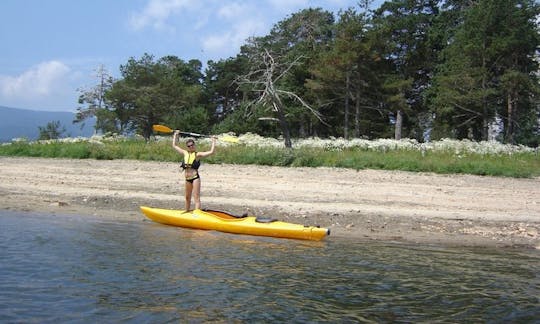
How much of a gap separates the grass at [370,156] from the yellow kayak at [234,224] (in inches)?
298

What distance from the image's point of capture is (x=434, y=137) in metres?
37.8

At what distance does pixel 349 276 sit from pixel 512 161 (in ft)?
46.1

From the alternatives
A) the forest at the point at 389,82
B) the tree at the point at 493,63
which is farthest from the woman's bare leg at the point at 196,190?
the tree at the point at 493,63

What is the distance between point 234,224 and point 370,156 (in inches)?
373

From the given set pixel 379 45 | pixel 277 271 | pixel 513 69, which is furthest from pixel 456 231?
pixel 379 45

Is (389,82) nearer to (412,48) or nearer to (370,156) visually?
(412,48)

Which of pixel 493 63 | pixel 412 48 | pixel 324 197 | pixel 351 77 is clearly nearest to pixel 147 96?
pixel 351 77

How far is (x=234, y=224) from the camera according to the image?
1086 cm

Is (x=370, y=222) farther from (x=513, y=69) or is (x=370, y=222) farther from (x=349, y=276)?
(x=513, y=69)

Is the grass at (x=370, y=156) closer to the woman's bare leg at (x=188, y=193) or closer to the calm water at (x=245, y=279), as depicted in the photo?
the woman's bare leg at (x=188, y=193)

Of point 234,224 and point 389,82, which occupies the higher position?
point 389,82

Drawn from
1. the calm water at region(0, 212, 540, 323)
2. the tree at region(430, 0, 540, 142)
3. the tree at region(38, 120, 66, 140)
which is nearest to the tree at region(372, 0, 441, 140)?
the tree at region(430, 0, 540, 142)

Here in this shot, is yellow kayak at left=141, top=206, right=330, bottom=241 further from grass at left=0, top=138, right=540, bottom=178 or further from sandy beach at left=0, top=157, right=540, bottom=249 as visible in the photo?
grass at left=0, top=138, right=540, bottom=178

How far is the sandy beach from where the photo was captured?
11352mm
